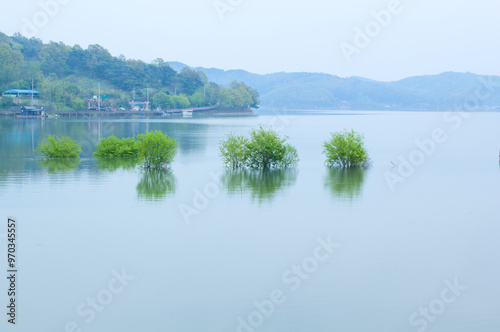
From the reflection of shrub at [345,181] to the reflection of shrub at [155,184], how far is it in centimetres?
523

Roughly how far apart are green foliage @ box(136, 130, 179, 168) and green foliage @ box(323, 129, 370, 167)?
6.60 meters

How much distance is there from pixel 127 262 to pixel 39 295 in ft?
6.19

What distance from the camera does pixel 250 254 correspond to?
11.2 m

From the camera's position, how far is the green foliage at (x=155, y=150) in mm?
22969

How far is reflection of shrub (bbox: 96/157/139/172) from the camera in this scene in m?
23.5

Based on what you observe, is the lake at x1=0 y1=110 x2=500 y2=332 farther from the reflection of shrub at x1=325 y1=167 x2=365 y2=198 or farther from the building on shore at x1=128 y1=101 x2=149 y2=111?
the building on shore at x1=128 y1=101 x2=149 y2=111

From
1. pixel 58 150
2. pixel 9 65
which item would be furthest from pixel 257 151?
pixel 9 65

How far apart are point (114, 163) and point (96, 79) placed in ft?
348

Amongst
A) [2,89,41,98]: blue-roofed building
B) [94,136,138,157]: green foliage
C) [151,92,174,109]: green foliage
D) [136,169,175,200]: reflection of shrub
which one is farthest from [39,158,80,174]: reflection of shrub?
[151,92,174,109]: green foliage

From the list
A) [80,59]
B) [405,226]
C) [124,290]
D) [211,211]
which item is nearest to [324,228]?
[405,226]

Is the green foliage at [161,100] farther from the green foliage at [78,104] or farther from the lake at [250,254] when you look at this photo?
the lake at [250,254]

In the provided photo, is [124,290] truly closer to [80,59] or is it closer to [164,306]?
[164,306]

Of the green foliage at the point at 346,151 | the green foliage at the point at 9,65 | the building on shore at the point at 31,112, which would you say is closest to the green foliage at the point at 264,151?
the green foliage at the point at 346,151

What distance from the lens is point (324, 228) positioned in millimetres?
13375
